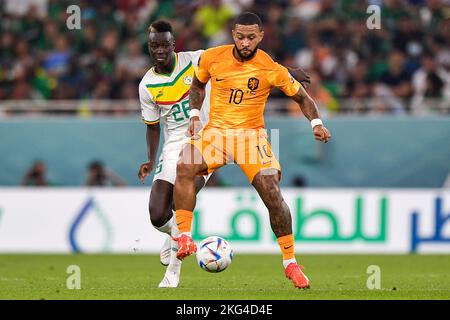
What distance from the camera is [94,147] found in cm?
2206

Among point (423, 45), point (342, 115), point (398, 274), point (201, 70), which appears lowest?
point (398, 274)

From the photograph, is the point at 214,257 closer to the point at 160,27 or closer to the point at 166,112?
the point at 166,112

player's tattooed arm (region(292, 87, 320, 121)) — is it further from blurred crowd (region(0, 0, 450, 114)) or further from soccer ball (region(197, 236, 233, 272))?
blurred crowd (region(0, 0, 450, 114))

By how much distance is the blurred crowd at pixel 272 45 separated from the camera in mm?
21031

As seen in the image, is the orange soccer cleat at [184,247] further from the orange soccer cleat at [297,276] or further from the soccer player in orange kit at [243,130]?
the orange soccer cleat at [297,276]

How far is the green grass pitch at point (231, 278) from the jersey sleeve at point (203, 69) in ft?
6.86

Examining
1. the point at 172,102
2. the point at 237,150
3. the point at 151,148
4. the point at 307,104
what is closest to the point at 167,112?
the point at 172,102

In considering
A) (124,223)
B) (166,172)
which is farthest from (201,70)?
(124,223)

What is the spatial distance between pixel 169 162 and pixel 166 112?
58 cm

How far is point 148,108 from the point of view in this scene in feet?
40.0

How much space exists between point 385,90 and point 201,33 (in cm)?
394

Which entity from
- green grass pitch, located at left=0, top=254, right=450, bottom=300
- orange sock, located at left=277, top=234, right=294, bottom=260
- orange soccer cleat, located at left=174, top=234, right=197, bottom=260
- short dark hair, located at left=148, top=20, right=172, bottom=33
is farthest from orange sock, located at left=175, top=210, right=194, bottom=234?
short dark hair, located at left=148, top=20, right=172, bottom=33

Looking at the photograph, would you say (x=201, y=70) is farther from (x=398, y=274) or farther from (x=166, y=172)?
(x=398, y=274)

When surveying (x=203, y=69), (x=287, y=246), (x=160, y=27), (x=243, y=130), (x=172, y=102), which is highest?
(x=160, y=27)
